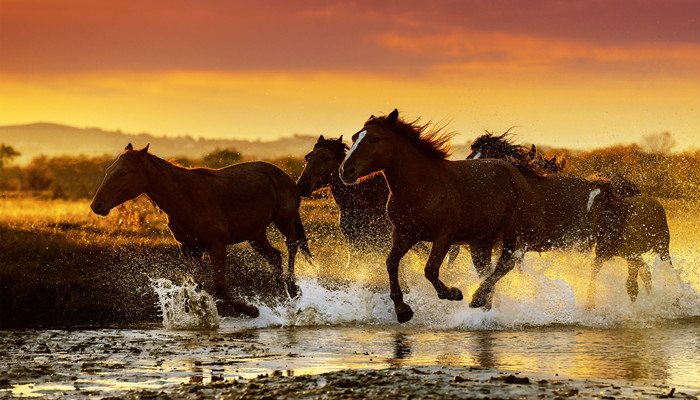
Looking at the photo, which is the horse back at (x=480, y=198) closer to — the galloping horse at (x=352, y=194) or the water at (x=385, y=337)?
the water at (x=385, y=337)

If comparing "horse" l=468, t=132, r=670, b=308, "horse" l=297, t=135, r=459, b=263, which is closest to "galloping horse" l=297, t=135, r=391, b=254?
"horse" l=297, t=135, r=459, b=263

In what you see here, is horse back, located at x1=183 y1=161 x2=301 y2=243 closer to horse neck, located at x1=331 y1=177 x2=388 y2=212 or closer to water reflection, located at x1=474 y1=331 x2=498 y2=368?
horse neck, located at x1=331 y1=177 x2=388 y2=212

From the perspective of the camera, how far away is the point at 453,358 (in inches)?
335

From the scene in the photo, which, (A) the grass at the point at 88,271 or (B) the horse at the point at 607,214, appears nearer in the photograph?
(B) the horse at the point at 607,214

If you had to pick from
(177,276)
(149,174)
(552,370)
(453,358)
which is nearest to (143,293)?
(177,276)

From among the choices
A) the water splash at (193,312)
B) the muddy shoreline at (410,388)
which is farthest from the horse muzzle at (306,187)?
the muddy shoreline at (410,388)

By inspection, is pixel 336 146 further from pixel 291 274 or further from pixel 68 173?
pixel 68 173

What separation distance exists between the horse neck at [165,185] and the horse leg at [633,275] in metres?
5.95

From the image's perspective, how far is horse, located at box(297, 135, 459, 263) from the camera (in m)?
12.6

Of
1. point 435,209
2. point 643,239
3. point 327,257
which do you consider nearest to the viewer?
point 435,209

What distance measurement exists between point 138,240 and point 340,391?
36.5ft

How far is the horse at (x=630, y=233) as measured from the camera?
1261 centimetres

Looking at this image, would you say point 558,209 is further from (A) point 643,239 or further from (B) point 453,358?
(B) point 453,358

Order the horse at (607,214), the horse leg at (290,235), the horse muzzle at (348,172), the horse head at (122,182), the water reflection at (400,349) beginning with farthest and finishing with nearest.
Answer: the horse leg at (290,235), the horse at (607,214), the horse head at (122,182), the horse muzzle at (348,172), the water reflection at (400,349)
